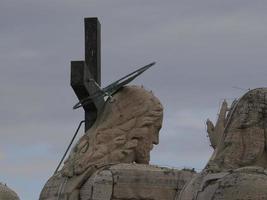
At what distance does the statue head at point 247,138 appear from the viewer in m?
9.15

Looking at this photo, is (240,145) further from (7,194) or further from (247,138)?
(7,194)

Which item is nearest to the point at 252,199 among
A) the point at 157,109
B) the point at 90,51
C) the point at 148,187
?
the point at 148,187

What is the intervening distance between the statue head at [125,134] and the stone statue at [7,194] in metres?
0.84

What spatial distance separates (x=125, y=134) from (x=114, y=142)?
198 mm

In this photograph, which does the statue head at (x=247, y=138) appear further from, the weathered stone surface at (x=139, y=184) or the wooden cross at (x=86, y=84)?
the wooden cross at (x=86, y=84)

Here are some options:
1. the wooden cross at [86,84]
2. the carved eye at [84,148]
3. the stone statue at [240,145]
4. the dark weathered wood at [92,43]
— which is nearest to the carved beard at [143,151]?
the carved eye at [84,148]

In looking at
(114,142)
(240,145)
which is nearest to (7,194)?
(114,142)

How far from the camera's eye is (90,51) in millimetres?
16453

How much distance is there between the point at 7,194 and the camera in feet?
49.5

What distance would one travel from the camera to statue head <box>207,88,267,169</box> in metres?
9.15

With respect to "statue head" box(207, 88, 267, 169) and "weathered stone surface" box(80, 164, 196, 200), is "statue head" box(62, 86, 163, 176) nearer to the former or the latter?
"weathered stone surface" box(80, 164, 196, 200)

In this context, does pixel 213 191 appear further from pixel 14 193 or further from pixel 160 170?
pixel 14 193

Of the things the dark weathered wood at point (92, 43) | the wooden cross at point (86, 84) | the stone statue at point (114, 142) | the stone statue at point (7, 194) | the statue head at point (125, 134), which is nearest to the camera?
the stone statue at point (114, 142)

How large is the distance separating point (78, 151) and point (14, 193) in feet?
3.65
